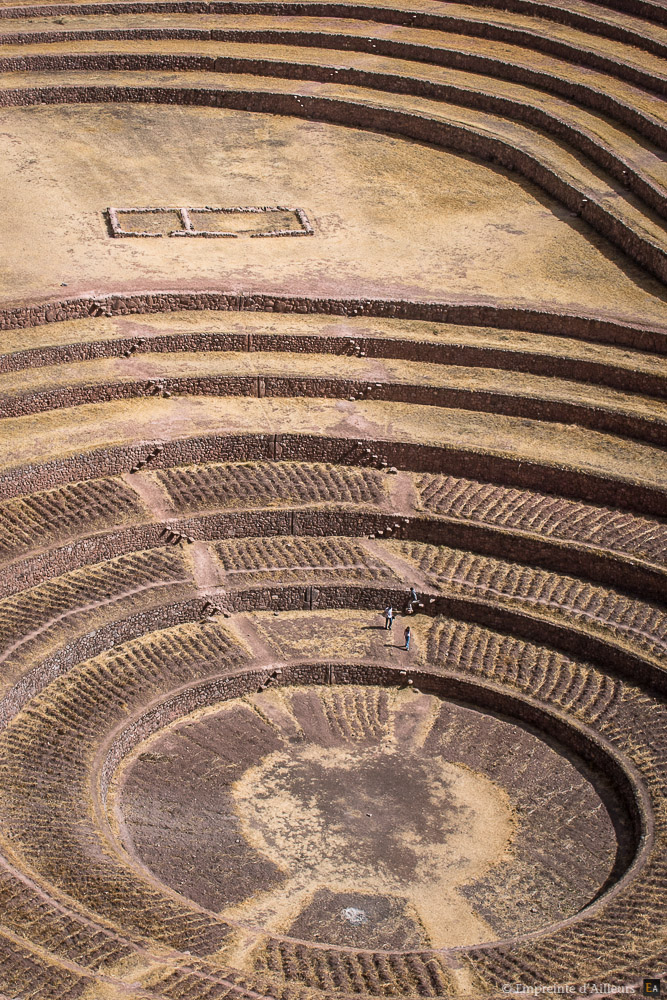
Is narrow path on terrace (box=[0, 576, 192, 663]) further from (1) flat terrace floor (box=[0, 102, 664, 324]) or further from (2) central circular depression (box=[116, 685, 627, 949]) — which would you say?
(1) flat terrace floor (box=[0, 102, 664, 324])

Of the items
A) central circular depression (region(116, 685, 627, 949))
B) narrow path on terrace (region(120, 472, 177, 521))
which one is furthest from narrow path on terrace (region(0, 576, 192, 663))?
central circular depression (region(116, 685, 627, 949))

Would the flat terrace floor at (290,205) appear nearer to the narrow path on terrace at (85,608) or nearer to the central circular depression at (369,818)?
the narrow path on terrace at (85,608)

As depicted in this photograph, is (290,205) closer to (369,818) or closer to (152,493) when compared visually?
(152,493)

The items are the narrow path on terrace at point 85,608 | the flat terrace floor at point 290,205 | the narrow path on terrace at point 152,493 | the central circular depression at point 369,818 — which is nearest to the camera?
the central circular depression at point 369,818

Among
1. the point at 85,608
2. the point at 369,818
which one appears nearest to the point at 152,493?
the point at 85,608

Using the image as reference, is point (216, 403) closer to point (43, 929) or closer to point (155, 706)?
point (155, 706)

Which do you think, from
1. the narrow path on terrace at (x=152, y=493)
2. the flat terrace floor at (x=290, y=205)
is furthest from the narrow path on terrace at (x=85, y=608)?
the flat terrace floor at (x=290, y=205)
